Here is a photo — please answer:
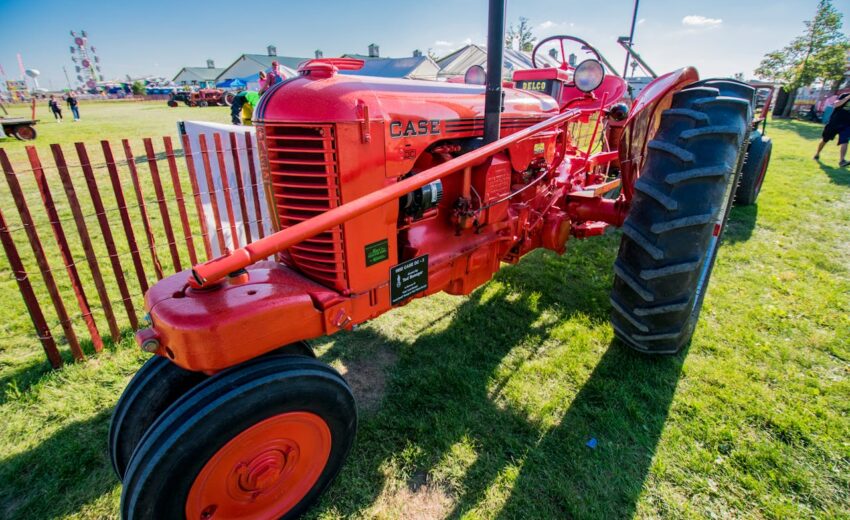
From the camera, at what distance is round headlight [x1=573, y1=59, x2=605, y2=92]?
3.14 meters

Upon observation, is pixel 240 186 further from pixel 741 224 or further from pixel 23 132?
→ pixel 23 132

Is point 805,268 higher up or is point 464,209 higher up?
point 464,209

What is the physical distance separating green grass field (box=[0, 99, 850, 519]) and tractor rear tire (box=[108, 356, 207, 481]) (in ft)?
1.18

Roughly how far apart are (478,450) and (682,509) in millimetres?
982

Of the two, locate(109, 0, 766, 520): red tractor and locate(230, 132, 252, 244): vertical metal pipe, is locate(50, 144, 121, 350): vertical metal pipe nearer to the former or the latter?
locate(230, 132, 252, 244): vertical metal pipe

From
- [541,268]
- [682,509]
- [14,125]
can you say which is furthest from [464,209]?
[14,125]

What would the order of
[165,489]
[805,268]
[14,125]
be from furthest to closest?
[14,125] → [805,268] → [165,489]

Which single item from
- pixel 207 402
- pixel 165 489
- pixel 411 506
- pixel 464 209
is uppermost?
pixel 464 209

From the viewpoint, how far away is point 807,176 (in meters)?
8.32

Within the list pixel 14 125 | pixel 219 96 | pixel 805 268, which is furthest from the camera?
pixel 219 96

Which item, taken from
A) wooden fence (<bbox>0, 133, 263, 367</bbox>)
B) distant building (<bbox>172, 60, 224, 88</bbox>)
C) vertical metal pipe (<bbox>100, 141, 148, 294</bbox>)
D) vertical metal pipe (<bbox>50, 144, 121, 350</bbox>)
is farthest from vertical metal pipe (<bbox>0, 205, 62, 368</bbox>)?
distant building (<bbox>172, 60, 224, 88</bbox>)

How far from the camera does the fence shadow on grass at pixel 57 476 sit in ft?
6.77

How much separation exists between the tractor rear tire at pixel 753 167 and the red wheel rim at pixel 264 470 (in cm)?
650

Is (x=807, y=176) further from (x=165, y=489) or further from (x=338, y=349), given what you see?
(x=165, y=489)
